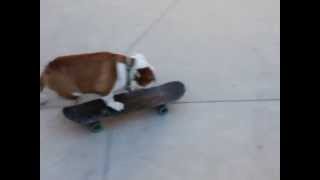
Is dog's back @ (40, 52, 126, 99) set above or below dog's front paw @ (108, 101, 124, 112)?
above

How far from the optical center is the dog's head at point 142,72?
6.68ft

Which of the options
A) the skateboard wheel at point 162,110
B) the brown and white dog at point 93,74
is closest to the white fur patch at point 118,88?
the brown and white dog at point 93,74

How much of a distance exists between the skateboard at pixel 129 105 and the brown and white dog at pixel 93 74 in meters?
0.04

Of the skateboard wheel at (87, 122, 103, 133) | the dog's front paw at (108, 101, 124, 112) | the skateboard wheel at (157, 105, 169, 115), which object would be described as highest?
the dog's front paw at (108, 101, 124, 112)

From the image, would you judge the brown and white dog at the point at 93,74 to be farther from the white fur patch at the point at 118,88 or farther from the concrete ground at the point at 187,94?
the concrete ground at the point at 187,94

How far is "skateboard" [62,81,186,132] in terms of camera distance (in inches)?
80.7

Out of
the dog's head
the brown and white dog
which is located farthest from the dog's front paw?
the dog's head

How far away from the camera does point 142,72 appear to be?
2.06m

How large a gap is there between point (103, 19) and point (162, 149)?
879 mm

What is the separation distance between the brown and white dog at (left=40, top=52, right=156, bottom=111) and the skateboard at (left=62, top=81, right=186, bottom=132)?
0.14ft

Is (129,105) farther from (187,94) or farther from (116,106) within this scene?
(187,94)

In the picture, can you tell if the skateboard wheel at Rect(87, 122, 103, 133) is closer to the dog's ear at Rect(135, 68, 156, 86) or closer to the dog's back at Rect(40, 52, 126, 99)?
the dog's back at Rect(40, 52, 126, 99)

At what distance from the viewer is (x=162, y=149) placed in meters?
1.98
